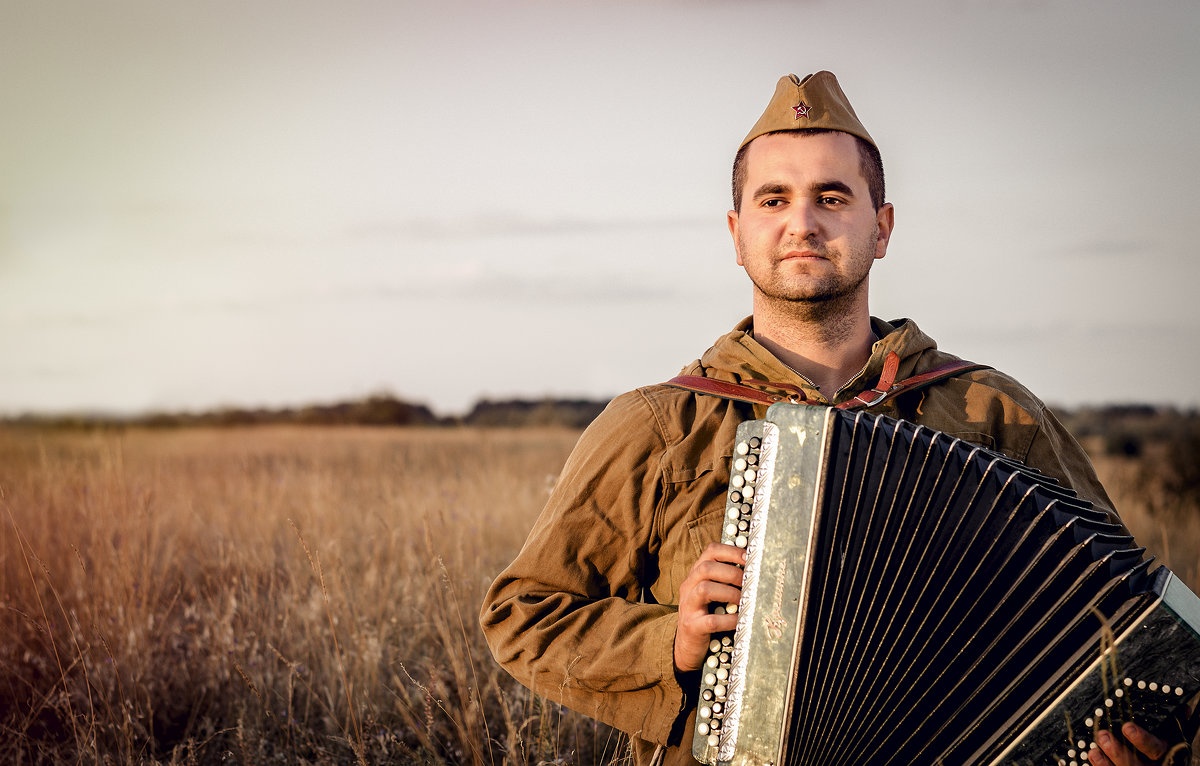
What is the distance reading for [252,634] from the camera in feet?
14.3

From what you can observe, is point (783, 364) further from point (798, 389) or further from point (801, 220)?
point (801, 220)

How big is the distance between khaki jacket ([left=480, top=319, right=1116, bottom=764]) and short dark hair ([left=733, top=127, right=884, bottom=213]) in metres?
0.46

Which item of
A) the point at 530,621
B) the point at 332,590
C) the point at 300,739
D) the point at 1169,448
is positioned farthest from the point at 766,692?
the point at 1169,448

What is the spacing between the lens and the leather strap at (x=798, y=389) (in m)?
2.53

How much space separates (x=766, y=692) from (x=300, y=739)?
8.44ft

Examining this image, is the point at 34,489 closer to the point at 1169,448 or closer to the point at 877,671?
the point at 877,671

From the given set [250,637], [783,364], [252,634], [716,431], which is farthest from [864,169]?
[250,637]

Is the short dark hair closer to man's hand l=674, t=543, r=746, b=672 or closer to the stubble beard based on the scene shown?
the stubble beard

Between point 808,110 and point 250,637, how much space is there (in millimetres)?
3631

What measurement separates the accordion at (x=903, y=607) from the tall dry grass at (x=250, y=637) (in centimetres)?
100

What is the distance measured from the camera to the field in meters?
3.63

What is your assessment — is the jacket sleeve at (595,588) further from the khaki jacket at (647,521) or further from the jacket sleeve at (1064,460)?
the jacket sleeve at (1064,460)

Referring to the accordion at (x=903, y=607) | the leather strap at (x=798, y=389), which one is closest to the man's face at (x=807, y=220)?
the leather strap at (x=798, y=389)

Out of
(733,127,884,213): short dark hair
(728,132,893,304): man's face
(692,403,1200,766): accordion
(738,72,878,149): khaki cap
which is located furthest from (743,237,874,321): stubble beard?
(692,403,1200,766): accordion
